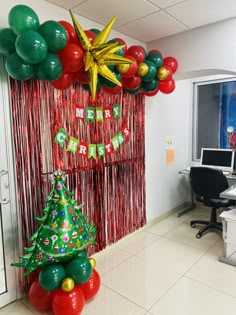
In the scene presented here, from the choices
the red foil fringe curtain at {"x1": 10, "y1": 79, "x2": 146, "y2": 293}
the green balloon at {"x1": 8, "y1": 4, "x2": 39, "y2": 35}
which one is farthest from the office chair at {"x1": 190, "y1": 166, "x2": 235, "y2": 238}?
the green balloon at {"x1": 8, "y1": 4, "x2": 39, "y2": 35}

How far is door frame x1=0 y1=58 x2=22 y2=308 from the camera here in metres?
1.86

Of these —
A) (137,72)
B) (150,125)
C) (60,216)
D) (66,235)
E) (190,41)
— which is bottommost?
(66,235)

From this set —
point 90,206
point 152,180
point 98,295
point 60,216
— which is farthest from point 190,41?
point 98,295

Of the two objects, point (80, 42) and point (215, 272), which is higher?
point (80, 42)

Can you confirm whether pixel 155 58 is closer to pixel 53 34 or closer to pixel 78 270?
pixel 53 34

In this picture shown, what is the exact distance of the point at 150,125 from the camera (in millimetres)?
3357

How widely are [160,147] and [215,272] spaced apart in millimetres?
1874

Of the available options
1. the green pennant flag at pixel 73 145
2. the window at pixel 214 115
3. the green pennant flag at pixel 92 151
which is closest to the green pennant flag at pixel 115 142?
the green pennant flag at pixel 92 151

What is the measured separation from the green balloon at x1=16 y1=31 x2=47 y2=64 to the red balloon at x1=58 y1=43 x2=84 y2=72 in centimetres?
19

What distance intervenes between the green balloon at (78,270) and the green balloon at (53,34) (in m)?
1.66

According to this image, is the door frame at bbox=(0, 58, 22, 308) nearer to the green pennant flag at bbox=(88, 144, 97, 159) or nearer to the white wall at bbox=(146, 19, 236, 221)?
the green pennant flag at bbox=(88, 144, 97, 159)

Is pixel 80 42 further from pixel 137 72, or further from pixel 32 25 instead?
pixel 137 72

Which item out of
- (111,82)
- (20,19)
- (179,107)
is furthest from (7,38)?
(179,107)

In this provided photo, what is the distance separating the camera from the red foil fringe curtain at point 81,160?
1977mm
